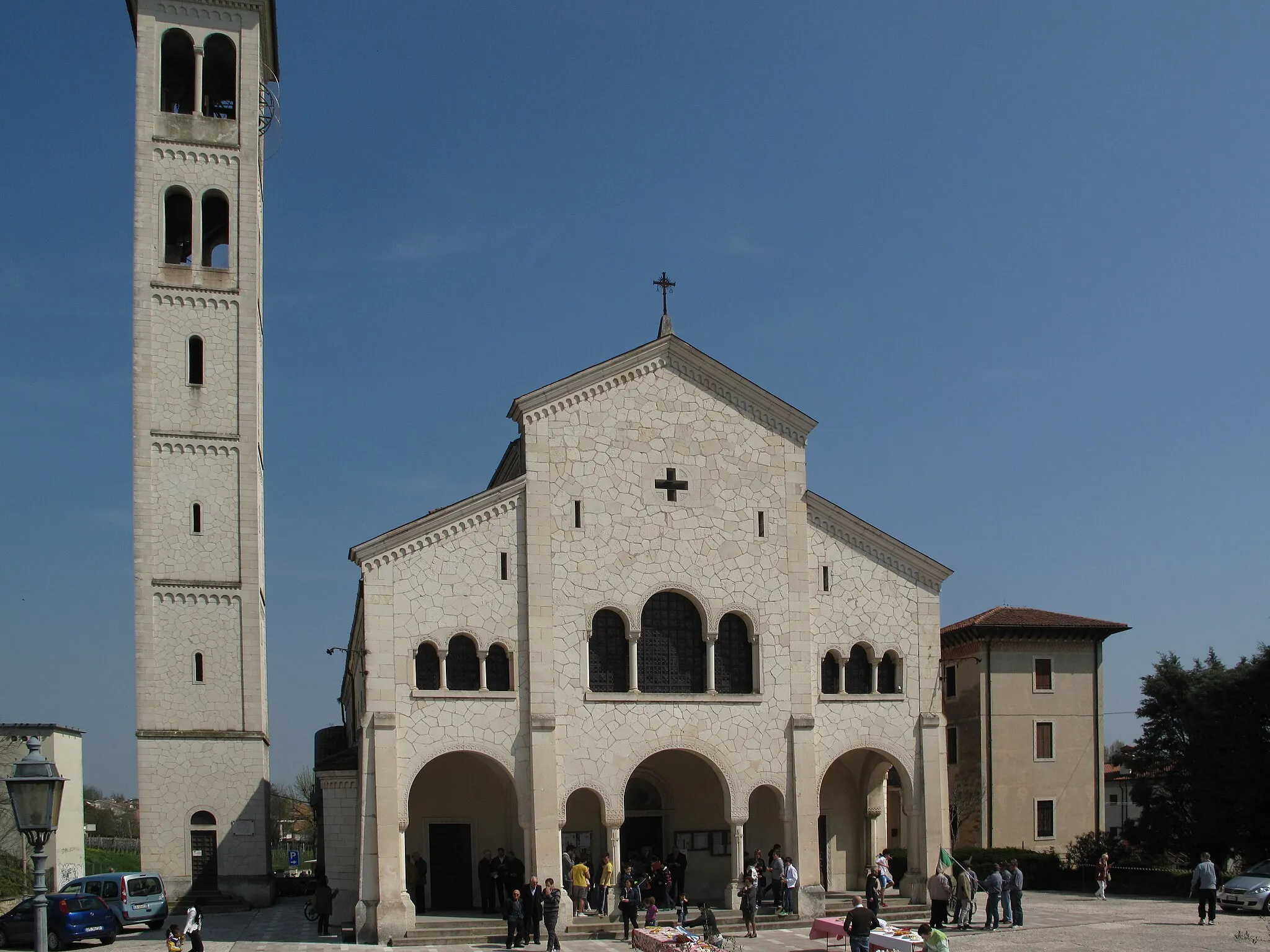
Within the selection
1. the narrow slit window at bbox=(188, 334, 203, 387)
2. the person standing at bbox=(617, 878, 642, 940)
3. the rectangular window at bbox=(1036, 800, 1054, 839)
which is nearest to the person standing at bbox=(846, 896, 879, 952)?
the person standing at bbox=(617, 878, 642, 940)

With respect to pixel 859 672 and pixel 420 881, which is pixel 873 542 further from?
pixel 420 881

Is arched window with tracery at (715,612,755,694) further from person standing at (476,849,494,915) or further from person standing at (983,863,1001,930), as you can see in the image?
person standing at (983,863,1001,930)

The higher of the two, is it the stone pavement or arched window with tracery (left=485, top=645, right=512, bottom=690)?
arched window with tracery (left=485, top=645, right=512, bottom=690)

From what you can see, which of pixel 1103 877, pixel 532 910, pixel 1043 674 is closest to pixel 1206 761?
pixel 1103 877

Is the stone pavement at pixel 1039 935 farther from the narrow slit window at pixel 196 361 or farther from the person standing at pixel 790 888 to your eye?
the narrow slit window at pixel 196 361

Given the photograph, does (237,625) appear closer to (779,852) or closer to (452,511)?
(452,511)

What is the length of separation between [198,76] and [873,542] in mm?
22490

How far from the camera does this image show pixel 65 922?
84.7 feet

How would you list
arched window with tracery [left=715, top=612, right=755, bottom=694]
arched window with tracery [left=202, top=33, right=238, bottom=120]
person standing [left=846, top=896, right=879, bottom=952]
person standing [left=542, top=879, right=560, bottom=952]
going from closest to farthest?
person standing [left=846, top=896, right=879, bottom=952], person standing [left=542, top=879, right=560, bottom=952], arched window with tracery [left=715, top=612, right=755, bottom=694], arched window with tracery [left=202, top=33, right=238, bottom=120]

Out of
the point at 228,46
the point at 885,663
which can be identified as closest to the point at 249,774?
the point at 885,663

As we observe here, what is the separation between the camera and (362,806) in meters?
26.7

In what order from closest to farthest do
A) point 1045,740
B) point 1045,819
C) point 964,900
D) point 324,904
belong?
point 324,904 < point 964,900 < point 1045,819 < point 1045,740

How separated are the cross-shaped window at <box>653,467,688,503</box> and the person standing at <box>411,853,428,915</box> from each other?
981cm

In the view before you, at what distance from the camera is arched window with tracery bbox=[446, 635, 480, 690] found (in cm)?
2806
